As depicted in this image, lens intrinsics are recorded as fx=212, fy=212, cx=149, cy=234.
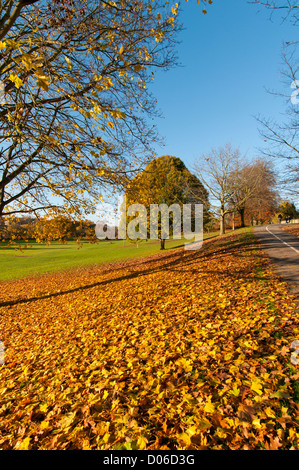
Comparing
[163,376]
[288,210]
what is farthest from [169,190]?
[288,210]

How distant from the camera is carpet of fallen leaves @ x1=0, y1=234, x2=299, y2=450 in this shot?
216 centimetres

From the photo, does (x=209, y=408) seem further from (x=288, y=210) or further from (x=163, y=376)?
Answer: (x=288, y=210)

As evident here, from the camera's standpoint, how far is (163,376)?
293 cm

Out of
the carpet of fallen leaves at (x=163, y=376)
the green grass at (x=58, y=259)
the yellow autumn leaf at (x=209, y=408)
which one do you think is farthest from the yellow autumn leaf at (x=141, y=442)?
the green grass at (x=58, y=259)

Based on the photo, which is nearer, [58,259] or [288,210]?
[58,259]

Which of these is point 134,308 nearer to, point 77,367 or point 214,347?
point 77,367

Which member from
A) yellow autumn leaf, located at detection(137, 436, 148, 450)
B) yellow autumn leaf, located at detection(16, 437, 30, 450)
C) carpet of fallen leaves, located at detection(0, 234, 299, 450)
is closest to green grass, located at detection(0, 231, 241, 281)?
carpet of fallen leaves, located at detection(0, 234, 299, 450)

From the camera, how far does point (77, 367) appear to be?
12.1ft

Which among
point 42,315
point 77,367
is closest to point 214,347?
point 77,367

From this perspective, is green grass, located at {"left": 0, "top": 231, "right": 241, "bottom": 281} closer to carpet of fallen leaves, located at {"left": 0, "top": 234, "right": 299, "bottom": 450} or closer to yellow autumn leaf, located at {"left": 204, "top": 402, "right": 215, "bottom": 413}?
carpet of fallen leaves, located at {"left": 0, "top": 234, "right": 299, "bottom": 450}

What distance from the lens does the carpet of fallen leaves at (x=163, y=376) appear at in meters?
2.16

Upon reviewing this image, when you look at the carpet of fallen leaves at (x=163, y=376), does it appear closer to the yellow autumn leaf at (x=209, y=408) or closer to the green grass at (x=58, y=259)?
the yellow autumn leaf at (x=209, y=408)
